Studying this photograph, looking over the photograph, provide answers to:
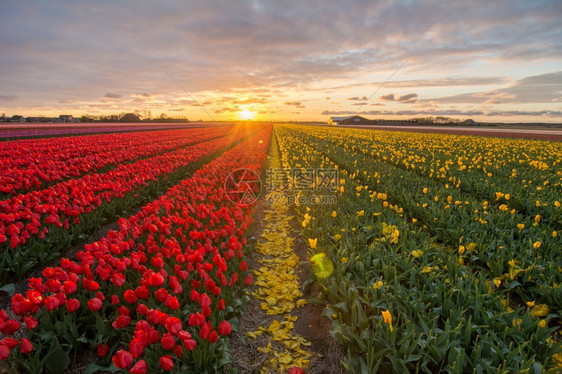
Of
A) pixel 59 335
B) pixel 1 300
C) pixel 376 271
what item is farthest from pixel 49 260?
pixel 376 271

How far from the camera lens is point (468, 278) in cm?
353

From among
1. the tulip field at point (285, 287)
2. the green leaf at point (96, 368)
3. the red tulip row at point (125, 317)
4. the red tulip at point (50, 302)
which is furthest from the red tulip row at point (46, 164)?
the green leaf at point (96, 368)

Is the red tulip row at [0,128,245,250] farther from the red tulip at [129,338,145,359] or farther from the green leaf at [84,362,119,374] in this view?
the red tulip at [129,338,145,359]

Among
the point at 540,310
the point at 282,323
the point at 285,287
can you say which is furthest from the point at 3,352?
the point at 540,310

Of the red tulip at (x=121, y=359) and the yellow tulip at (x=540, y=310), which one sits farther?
the yellow tulip at (x=540, y=310)

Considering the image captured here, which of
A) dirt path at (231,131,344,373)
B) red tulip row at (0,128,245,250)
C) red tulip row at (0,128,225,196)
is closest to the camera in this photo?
dirt path at (231,131,344,373)

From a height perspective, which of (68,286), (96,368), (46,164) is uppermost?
(46,164)

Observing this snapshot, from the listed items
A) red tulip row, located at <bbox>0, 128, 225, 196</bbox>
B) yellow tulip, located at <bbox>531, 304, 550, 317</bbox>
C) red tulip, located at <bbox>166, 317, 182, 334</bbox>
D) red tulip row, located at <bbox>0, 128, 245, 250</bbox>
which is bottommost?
yellow tulip, located at <bbox>531, 304, 550, 317</bbox>

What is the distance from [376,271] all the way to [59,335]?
3.59 m

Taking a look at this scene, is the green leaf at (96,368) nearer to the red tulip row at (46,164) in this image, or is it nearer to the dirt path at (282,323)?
the dirt path at (282,323)

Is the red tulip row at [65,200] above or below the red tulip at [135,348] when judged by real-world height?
above

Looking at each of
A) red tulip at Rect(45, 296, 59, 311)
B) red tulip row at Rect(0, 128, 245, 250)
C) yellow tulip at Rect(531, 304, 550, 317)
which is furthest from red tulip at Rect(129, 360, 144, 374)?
yellow tulip at Rect(531, 304, 550, 317)

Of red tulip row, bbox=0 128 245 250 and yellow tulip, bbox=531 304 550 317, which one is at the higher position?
red tulip row, bbox=0 128 245 250

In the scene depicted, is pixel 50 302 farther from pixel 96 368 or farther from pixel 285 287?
pixel 285 287
